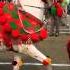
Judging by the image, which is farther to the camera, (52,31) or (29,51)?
(52,31)

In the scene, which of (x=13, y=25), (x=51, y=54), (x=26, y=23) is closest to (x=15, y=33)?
(x=13, y=25)

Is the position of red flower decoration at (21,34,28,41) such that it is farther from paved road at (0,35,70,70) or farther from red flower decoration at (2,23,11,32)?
paved road at (0,35,70,70)

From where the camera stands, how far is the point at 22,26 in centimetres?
652

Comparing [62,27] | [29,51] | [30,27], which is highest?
[30,27]

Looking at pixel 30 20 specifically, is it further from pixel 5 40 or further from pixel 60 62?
pixel 60 62

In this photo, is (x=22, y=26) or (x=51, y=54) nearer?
(x=22, y=26)

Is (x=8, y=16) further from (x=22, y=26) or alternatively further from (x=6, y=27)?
(x=22, y=26)

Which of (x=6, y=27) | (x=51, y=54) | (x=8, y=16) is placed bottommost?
(x=51, y=54)

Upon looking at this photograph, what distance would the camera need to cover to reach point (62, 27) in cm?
1741

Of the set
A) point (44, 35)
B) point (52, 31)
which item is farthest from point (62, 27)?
point (44, 35)

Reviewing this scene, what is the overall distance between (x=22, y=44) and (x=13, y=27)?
1.12ft

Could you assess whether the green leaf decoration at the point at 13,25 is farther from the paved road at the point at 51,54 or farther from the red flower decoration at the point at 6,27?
the paved road at the point at 51,54

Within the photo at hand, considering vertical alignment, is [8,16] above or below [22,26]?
above

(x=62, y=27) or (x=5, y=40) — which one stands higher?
(x=5, y=40)
